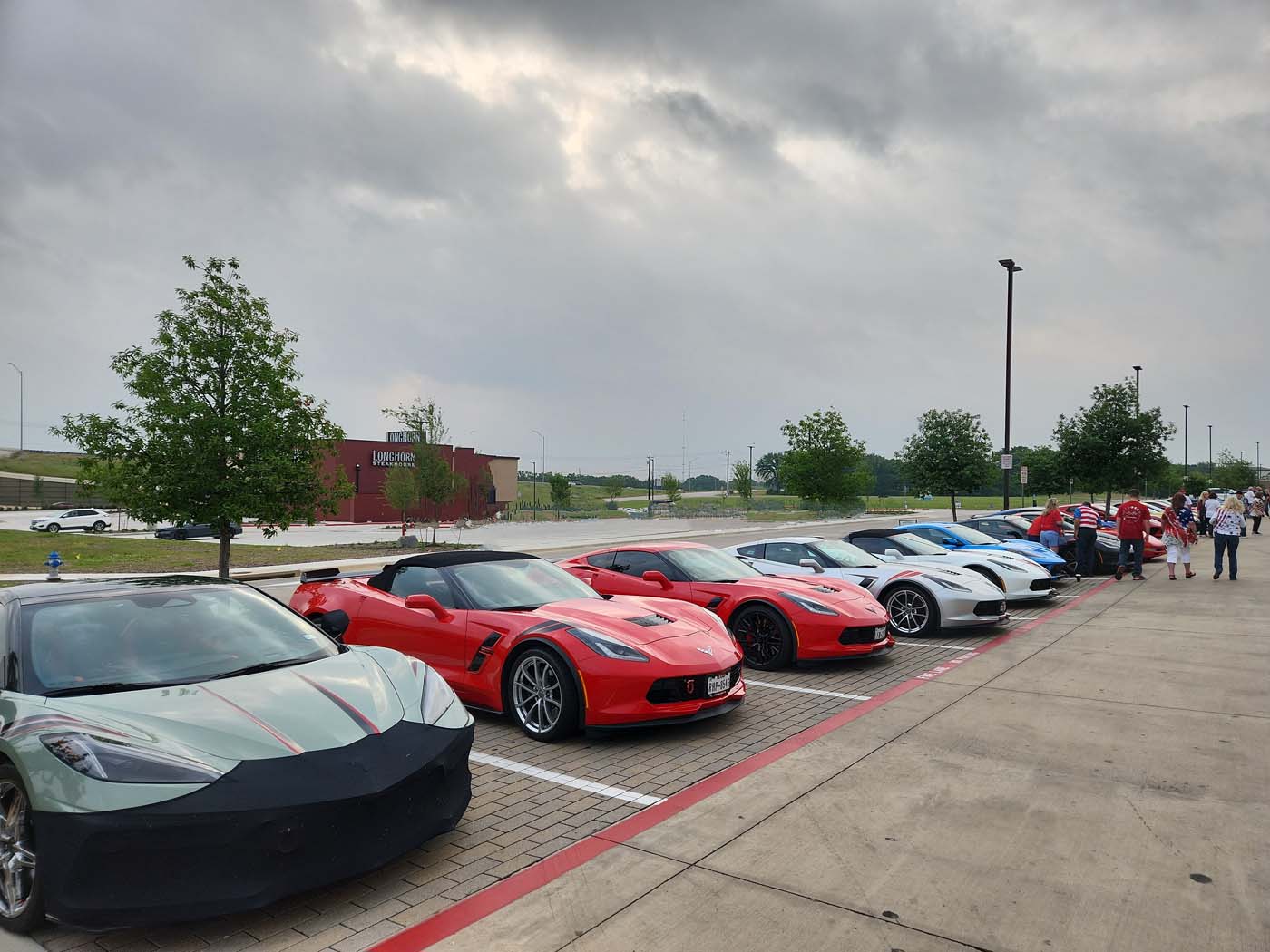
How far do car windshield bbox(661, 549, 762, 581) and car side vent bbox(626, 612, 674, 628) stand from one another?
237 centimetres

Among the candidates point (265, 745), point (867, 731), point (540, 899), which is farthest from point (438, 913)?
point (867, 731)

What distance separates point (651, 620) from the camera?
20.9 feet

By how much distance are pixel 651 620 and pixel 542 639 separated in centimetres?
90

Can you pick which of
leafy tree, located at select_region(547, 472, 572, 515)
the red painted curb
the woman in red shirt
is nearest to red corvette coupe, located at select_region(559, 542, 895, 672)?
the red painted curb

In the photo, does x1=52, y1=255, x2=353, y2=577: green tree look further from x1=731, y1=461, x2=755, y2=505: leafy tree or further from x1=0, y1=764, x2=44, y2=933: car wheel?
x1=731, y1=461, x2=755, y2=505: leafy tree

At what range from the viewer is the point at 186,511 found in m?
14.3

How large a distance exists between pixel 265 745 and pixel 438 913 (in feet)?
3.16

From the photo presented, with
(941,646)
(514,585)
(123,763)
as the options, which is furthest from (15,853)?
(941,646)

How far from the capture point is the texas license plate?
19.2 feet

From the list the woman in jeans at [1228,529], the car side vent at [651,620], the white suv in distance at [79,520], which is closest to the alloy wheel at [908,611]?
the car side vent at [651,620]

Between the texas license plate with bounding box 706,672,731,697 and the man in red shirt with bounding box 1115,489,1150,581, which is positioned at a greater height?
the man in red shirt with bounding box 1115,489,1150,581

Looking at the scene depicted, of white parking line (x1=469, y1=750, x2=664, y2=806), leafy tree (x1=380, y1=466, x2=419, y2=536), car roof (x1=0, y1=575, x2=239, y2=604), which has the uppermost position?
leafy tree (x1=380, y1=466, x2=419, y2=536)

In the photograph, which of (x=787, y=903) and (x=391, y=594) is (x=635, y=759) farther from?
(x=391, y=594)

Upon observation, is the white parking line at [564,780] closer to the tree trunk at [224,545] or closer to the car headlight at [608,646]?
the car headlight at [608,646]
